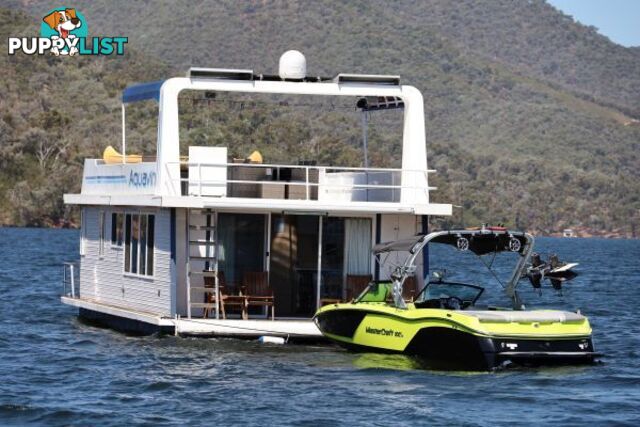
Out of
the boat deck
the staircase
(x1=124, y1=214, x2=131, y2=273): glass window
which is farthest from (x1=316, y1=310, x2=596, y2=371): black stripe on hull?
(x1=124, y1=214, x2=131, y2=273): glass window

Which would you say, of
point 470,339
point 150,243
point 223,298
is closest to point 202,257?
point 223,298

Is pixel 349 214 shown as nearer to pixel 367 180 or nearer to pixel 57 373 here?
pixel 367 180

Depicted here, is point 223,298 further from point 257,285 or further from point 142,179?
point 142,179

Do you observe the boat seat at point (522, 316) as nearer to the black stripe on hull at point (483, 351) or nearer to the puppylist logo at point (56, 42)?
the black stripe on hull at point (483, 351)

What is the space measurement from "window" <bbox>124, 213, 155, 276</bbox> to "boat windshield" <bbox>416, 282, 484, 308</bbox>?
546 centimetres

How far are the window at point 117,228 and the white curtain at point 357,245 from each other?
4.79m

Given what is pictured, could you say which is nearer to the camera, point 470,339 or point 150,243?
point 470,339

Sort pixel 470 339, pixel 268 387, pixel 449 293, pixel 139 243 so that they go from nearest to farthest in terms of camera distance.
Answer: pixel 268 387
pixel 470 339
pixel 449 293
pixel 139 243

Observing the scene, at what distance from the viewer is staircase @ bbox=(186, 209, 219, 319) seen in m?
24.2

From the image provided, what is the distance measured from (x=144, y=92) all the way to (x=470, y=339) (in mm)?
8434

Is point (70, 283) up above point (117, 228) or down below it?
below

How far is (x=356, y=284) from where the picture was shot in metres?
24.8

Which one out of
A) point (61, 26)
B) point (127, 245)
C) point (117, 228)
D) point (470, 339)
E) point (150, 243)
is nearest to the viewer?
point (470, 339)

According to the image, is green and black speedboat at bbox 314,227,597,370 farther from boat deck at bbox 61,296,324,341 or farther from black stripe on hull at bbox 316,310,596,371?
boat deck at bbox 61,296,324,341
